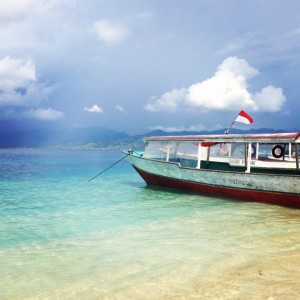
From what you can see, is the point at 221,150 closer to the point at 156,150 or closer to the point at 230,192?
the point at 156,150

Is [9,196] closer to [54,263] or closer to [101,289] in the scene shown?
[54,263]

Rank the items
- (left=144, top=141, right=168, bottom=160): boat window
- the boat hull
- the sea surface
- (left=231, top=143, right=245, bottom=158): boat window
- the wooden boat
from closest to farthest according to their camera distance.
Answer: the sea surface < the boat hull < the wooden boat < (left=231, top=143, right=245, bottom=158): boat window < (left=144, top=141, right=168, bottom=160): boat window

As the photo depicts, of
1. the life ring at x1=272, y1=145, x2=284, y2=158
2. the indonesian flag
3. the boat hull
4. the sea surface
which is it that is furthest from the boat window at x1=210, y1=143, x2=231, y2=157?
the sea surface

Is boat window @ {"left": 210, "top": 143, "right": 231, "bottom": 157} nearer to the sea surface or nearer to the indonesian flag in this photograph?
the indonesian flag

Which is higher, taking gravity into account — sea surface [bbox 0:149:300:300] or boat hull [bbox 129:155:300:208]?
boat hull [bbox 129:155:300:208]

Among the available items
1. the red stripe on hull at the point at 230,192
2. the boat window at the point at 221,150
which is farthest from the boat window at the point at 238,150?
the red stripe on hull at the point at 230,192

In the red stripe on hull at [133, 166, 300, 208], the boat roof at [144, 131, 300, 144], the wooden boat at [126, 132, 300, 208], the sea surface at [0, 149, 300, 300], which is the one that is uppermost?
the boat roof at [144, 131, 300, 144]

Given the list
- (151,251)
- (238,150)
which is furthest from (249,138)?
(151,251)

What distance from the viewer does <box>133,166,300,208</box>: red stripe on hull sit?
13352 mm

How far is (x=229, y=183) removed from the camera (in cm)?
1539

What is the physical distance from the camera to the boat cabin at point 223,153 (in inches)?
638

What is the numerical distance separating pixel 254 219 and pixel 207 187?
517 centimetres

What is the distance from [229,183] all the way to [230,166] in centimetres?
301

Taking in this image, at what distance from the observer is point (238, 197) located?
15195 millimetres
